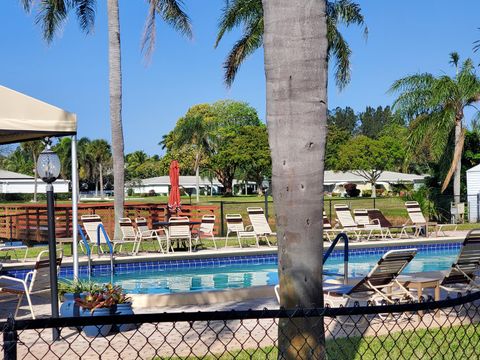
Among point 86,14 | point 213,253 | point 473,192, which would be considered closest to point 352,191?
point 473,192

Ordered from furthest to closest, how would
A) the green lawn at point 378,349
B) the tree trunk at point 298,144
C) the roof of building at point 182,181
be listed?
the roof of building at point 182,181, the green lawn at point 378,349, the tree trunk at point 298,144

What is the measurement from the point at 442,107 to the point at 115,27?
42.6ft

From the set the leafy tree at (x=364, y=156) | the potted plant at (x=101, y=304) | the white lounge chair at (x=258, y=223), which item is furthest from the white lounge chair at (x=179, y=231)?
the leafy tree at (x=364, y=156)

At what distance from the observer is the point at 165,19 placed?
21.9 metres

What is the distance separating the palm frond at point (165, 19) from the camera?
20.6 meters

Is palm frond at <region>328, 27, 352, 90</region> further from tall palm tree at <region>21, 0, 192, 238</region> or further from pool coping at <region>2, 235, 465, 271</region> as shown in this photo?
pool coping at <region>2, 235, 465, 271</region>

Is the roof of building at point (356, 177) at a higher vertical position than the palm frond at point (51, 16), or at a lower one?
lower

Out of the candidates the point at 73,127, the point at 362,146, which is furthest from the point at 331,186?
the point at 73,127

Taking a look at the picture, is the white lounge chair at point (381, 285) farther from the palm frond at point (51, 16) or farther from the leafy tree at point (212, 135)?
the leafy tree at point (212, 135)

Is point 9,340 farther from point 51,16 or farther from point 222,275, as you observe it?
point 51,16

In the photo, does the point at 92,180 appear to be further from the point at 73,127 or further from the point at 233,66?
the point at 73,127

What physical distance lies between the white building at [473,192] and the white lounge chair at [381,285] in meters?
19.0

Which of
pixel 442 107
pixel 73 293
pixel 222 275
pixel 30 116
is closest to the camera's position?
pixel 73 293

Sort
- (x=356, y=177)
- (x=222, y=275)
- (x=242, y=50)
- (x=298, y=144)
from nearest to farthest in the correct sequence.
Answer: (x=298, y=144) < (x=222, y=275) < (x=242, y=50) < (x=356, y=177)
